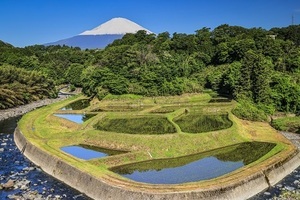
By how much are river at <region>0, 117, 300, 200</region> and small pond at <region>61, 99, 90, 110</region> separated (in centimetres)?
2275

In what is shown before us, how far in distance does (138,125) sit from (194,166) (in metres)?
12.7

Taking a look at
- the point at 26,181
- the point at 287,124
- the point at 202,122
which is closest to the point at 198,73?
the point at 287,124

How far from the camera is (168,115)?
44188 millimetres

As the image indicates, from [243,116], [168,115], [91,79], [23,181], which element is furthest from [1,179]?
[91,79]

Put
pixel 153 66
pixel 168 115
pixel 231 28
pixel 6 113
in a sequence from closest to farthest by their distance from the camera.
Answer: pixel 168 115 → pixel 6 113 → pixel 153 66 → pixel 231 28

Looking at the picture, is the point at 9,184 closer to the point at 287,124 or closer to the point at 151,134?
the point at 151,134

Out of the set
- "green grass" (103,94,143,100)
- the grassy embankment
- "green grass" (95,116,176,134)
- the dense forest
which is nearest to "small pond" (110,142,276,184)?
the grassy embankment

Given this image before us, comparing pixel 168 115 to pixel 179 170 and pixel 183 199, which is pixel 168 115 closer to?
pixel 179 170

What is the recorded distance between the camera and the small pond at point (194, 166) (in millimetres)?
26391

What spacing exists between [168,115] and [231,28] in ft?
194

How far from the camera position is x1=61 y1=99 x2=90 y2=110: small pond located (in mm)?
56944

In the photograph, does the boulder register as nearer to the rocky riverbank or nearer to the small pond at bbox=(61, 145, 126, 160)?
the small pond at bbox=(61, 145, 126, 160)

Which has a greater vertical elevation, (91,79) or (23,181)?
(91,79)

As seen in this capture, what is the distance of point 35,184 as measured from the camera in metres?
27.0
